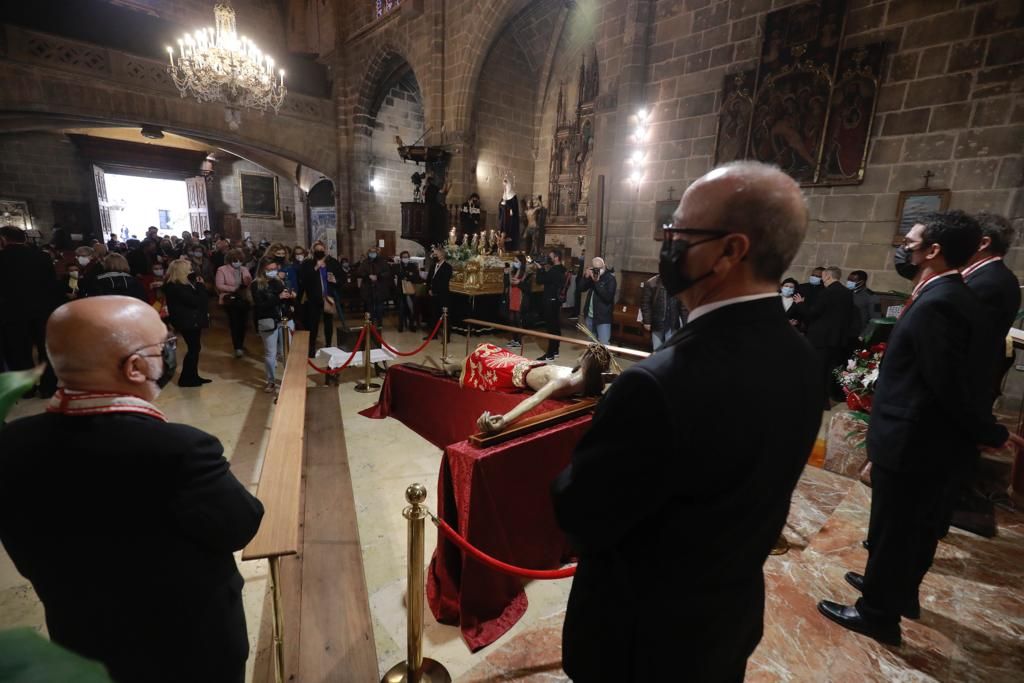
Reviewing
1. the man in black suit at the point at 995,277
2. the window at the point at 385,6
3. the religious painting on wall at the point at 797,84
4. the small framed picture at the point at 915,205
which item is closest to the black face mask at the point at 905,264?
the man in black suit at the point at 995,277

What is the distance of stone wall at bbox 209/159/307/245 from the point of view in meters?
17.9

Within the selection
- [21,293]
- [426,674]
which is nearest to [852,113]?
[426,674]

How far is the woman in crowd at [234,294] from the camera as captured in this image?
254 inches

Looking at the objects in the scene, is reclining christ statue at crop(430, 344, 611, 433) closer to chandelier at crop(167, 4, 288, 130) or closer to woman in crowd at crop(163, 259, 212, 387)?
woman in crowd at crop(163, 259, 212, 387)

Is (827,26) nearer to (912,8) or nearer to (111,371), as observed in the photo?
(912,8)

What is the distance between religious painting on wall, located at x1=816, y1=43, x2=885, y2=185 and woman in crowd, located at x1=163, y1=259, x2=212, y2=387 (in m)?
8.37

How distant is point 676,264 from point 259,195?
2137cm

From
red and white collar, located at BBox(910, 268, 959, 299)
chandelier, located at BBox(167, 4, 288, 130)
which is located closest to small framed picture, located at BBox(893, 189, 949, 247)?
red and white collar, located at BBox(910, 268, 959, 299)

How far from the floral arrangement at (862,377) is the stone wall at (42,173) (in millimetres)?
20764

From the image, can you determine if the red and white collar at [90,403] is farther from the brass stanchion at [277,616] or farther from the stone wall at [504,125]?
the stone wall at [504,125]

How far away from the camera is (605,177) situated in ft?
27.8

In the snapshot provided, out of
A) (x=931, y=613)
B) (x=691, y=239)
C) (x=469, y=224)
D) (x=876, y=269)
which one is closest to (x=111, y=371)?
(x=691, y=239)

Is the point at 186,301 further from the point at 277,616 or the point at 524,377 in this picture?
the point at 277,616

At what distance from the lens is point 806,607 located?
92.6 inches
